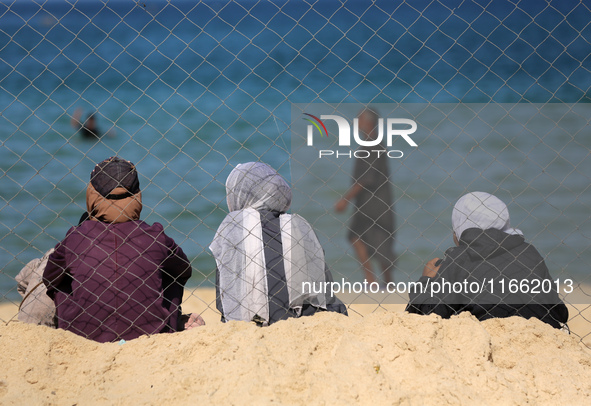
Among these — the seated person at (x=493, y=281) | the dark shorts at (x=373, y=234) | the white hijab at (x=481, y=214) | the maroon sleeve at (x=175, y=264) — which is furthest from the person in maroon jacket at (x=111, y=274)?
the dark shorts at (x=373, y=234)

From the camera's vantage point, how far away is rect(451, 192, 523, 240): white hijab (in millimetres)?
3295

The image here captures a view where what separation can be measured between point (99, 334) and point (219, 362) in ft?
2.46

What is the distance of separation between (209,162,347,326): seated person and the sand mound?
24cm

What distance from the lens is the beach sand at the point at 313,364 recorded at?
7.83 ft

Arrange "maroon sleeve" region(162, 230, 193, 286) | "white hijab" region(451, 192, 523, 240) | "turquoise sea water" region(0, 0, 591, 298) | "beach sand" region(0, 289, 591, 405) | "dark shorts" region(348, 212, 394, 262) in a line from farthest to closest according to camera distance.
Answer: "dark shorts" region(348, 212, 394, 262)
"turquoise sea water" region(0, 0, 591, 298)
"white hijab" region(451, 192, 523, 240)
"maroon sleeve" region(162, 230, 193, 286)
"beach sand" region(0, 289, 591, 405)

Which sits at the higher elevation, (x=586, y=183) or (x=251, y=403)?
(x=586, y=183)

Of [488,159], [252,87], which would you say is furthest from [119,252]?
[252,87]

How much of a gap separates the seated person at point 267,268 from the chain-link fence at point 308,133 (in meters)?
0.35

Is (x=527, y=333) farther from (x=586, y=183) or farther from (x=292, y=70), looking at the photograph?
(x=292, y=70)

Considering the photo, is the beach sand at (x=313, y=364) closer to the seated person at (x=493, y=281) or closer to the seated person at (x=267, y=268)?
the seated person at (x=493, y=281)

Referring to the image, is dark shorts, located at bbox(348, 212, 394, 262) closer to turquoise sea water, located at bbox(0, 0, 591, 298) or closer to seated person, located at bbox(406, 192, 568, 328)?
turquoise sea water, located at bbox(0, 0, 591, 298)

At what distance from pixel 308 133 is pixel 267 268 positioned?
2871mm

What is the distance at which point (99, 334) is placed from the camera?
295 cm

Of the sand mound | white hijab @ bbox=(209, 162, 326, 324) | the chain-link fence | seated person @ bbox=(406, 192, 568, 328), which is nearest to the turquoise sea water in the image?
the chain-link fence
